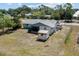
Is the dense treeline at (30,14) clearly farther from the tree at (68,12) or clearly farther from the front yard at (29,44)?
the front yard at (29,44)

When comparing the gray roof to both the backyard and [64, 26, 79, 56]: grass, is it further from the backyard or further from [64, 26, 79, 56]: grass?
[64, 26, 79, 56]: grass

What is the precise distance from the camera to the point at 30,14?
371 centimetres

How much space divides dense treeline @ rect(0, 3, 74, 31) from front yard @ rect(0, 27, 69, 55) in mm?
165

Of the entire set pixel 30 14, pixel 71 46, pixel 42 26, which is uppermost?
pixel 30 14

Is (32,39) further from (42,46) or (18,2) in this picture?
(18,2)

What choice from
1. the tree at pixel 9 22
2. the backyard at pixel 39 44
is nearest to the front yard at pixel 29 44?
the backyard at pixel 39 44

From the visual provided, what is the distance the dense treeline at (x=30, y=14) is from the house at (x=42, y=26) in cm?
7

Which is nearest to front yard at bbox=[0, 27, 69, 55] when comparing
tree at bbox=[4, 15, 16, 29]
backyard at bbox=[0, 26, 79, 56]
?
backyard at bbox=[0, 26, 79, 56]

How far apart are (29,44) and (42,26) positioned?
34 centimetres

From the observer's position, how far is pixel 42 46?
3.61 metres

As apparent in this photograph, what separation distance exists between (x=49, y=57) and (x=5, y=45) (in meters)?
0.69

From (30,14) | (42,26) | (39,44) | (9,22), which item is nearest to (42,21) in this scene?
(42,26)

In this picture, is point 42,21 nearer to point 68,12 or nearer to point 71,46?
point 68,12

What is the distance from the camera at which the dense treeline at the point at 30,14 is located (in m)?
3.66
